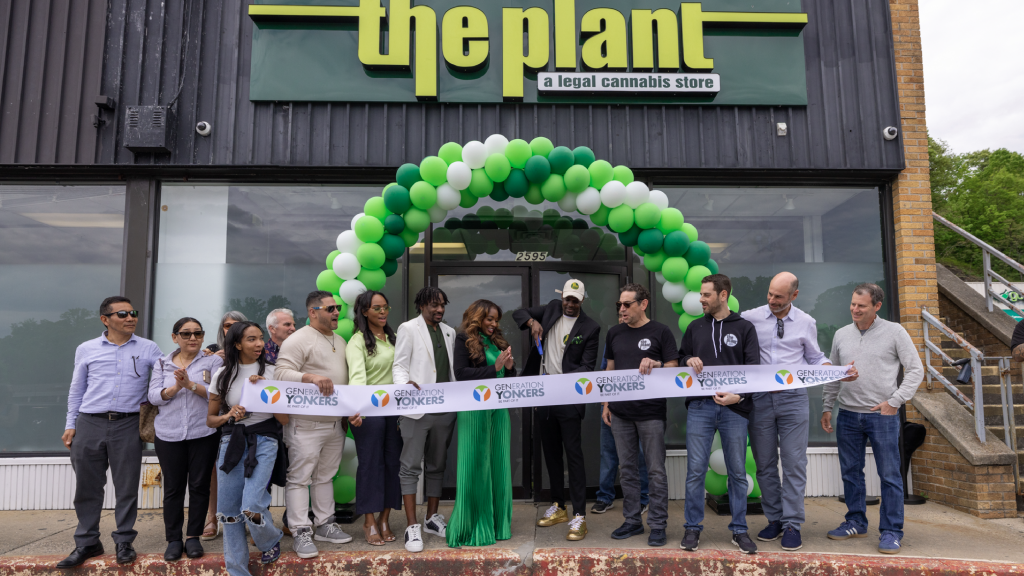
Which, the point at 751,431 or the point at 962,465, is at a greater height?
the point at 751,431

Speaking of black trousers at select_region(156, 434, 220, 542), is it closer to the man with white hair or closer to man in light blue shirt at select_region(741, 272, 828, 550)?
the man with white hair

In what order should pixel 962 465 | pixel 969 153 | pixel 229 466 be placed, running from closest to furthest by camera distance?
pixel 229 466 < pixel 962 465 < pixel 969 153

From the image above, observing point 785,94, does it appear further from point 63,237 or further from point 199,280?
point 63,237

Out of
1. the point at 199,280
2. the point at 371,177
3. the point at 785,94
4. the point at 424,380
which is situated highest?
the point at 785,94

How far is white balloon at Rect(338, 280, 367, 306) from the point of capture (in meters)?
5.20

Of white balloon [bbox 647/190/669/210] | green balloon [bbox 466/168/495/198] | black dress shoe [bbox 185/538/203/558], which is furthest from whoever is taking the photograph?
white balloon [bbox 647/190/669/210]

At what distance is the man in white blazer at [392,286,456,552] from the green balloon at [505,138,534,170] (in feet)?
4.60

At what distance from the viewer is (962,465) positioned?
550cm

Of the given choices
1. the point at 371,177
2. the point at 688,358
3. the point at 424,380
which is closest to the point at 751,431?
the point at 688,358

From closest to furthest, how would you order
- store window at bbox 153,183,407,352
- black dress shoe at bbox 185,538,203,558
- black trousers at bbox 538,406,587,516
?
black dress shoe at bbox 185,538,203,558, black trousers at bbox 538,406,587,516, store window at bbox 153,183,407,352

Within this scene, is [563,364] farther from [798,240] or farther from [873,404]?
[798,240]

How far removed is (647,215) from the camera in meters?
5.30

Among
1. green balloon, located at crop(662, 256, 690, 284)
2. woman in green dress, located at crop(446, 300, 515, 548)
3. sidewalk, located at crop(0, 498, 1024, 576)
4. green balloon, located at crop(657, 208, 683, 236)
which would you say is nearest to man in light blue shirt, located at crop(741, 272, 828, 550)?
sidewalk, located at crop(0, 498, 1024, 576)

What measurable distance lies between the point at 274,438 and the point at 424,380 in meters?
1.10
